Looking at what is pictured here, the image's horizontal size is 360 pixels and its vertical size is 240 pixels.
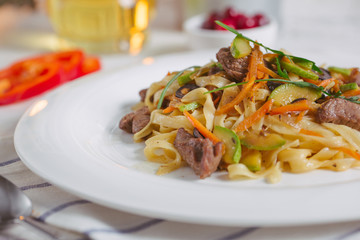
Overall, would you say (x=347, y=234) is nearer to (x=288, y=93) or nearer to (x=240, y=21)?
(x=288, y=93)

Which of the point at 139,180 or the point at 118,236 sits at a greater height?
the point at 139,180

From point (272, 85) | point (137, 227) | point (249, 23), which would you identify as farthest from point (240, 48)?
point (249, 23)

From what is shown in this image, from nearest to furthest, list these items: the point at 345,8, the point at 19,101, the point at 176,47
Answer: the point at 19,101 < the point at 176,47 < the point at 345,8

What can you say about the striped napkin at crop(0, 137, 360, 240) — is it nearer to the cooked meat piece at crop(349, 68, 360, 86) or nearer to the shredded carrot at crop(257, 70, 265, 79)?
the shredded carrot at crop(257, 70, 265, 79)

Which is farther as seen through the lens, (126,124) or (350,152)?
(126,124)

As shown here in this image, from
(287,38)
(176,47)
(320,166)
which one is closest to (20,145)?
(320,166)

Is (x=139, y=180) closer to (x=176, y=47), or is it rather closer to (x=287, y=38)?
(x=176, y=47)

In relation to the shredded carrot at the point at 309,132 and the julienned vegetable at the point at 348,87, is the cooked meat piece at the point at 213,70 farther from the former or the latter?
the julienned vegetable at the point at 348,87
